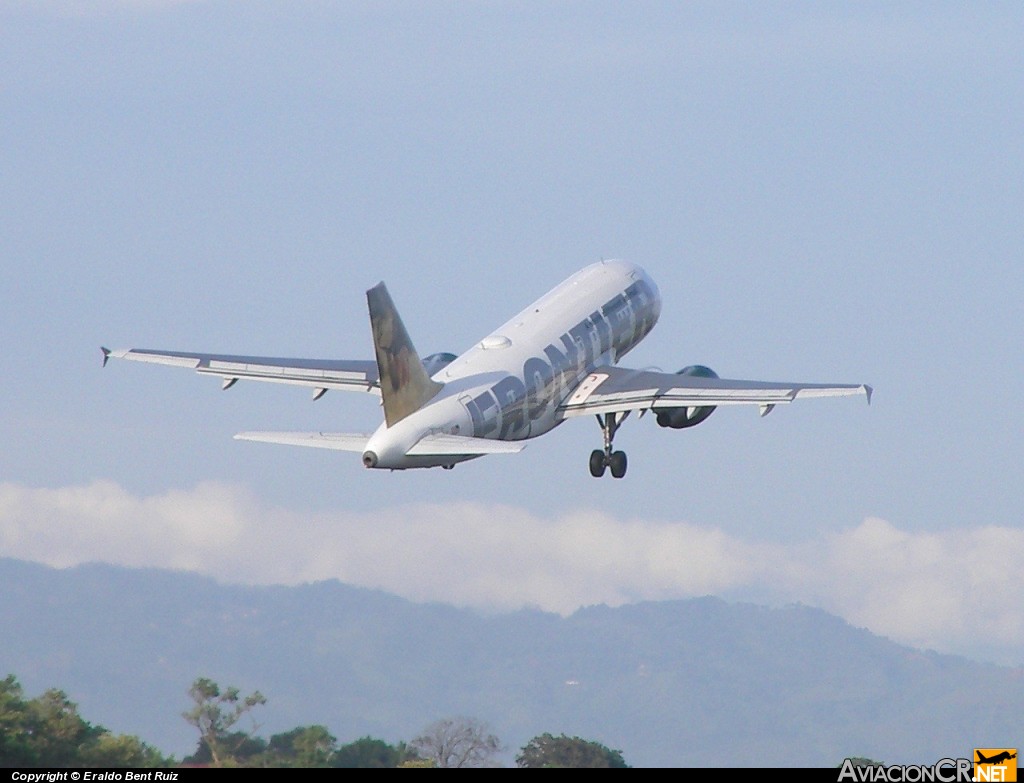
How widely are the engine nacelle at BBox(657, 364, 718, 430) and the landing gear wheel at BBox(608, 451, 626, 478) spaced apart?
212cm

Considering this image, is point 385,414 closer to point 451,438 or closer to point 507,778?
point 451,438

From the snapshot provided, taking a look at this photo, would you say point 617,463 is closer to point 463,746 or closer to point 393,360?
point 393,360

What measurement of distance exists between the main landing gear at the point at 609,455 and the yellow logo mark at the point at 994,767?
3489 cm

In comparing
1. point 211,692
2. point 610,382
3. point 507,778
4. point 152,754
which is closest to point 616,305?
point 610,382

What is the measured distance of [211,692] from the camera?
118750mm

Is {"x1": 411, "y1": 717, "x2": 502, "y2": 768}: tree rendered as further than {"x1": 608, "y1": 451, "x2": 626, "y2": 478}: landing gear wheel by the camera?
Yes

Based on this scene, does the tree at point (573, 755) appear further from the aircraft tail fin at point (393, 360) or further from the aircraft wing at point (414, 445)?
the aircraft wing at point (414, 445)

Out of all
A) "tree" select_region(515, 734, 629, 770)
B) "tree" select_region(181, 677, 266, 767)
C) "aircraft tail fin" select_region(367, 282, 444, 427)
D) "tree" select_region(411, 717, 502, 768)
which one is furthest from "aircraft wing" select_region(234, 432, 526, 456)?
"tree" select_region(411, 717, 502, 768)

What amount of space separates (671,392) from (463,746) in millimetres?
90497

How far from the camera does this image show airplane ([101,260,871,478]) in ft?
211

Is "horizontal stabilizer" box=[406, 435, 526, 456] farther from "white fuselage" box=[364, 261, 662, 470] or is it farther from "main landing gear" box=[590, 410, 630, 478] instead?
"main landing gear" box=[590, 410, 630, 478]

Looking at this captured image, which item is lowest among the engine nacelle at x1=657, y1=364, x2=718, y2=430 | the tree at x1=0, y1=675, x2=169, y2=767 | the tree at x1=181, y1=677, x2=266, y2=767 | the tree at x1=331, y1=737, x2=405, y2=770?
the tree at x1=0, y1=675, x2=169, y2=767

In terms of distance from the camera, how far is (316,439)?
209 ft

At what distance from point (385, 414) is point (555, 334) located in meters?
12.5
